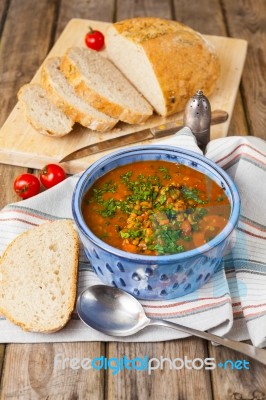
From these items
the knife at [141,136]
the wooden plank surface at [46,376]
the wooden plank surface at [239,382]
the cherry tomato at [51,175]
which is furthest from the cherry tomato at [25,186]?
the wooden plank surface at [239,382]

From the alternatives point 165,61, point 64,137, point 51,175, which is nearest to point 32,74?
point 64,137

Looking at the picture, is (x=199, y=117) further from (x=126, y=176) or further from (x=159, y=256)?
(x=159, y=256)

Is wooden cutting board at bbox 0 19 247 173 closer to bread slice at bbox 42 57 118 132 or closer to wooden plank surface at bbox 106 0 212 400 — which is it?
bread slice at bbox 42 57 118 132

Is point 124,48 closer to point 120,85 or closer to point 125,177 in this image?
point 120,85

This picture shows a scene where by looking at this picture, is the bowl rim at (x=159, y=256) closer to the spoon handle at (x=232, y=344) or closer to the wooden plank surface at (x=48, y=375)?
the spoon handle at (x=232, y=344)

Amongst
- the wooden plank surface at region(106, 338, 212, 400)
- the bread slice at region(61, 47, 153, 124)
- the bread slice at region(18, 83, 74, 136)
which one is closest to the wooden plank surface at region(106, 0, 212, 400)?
the wooden plank surface at region(106, 338, 212, 400)
